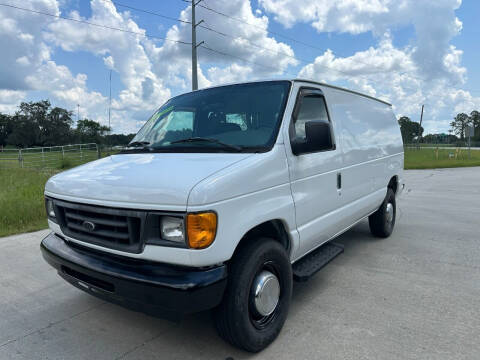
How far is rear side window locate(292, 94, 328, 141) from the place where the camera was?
10.1ft

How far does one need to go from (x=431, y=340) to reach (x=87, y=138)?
8080 cm

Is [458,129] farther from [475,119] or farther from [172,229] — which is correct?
[172,229]

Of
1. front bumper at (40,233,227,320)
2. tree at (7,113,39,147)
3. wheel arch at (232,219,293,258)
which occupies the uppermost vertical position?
tree at (7,113,39,147)

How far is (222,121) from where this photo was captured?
10.5 feet

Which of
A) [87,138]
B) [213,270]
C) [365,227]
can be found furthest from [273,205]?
[87,138]

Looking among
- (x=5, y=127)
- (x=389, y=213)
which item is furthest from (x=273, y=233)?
(x=5, y=127)

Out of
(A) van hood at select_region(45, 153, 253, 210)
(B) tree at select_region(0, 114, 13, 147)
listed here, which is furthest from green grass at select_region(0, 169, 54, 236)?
(B) tree at select_region(0, 114, 13, 147)

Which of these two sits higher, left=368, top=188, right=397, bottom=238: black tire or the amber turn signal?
the amber turn signal

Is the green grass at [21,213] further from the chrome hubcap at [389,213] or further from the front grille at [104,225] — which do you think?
the chrome hubcap at [389,213]

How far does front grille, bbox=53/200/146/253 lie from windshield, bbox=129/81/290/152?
833 millimetres

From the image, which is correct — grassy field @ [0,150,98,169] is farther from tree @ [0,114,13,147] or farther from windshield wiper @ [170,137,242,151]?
tree @ [0,114,13,147]

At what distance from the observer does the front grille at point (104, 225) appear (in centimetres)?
225

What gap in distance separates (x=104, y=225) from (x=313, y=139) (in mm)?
1731

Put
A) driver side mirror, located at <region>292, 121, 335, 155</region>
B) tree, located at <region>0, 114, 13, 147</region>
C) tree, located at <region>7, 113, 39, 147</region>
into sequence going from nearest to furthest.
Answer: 1. driver side mirror, located at <region>292, 121, 335, 155</region>
2. tree, located at <region>7, 113, 39, 147</region>
3. tree, located at <region>0, 114, 13, 147</region>
